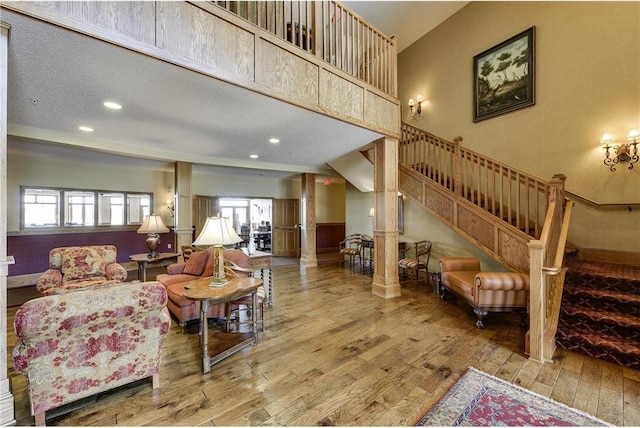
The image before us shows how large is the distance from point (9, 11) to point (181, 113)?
63.4 inches

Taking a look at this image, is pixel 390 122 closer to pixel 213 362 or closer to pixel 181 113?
pixel 181 113

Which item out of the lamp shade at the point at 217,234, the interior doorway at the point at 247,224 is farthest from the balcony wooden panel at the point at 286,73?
the interior doorway at the point at 247,224

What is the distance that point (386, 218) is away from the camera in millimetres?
4223

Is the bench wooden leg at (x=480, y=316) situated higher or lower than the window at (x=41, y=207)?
lower

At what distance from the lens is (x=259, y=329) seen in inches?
119

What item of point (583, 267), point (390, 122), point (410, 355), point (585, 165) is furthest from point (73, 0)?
point (585, 165)

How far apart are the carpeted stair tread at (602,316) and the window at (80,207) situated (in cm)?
858

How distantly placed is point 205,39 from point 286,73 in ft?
2.72

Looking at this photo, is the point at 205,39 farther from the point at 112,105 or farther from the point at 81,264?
the point at 81,264

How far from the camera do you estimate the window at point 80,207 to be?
5469mm

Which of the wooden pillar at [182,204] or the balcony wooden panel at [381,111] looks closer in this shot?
the balcony wooden panel at [381,111]

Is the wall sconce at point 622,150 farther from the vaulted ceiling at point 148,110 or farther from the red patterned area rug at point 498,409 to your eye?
the red patterned area rug at point 498,409

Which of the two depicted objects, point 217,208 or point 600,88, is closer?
point 600,88

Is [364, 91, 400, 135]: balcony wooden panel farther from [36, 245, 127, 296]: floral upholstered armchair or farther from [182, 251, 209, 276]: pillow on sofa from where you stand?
[36, 245, 127, 296]: floral upholstered armchair
